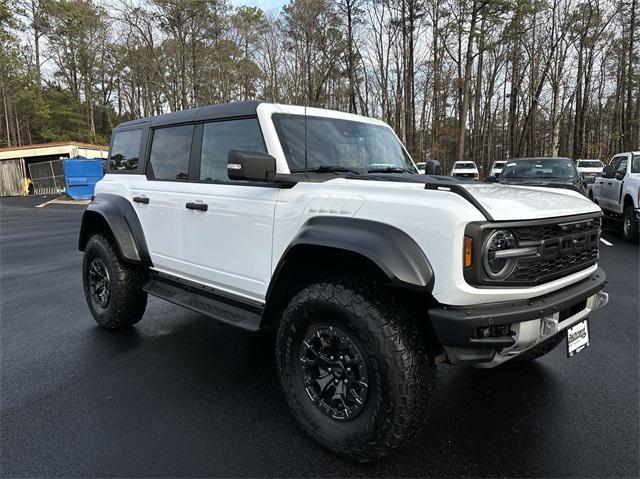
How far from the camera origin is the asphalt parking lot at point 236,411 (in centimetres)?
237

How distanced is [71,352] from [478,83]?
3484 centimetres

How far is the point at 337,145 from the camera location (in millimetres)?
3234

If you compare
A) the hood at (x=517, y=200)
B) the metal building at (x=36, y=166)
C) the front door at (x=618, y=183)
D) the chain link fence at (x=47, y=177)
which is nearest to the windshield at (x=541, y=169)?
the front door at (x=618, y=183)

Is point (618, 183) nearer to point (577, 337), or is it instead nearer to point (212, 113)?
point (577, 337)

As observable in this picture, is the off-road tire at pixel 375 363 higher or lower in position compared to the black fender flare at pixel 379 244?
lower

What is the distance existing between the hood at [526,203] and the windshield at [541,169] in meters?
8.46

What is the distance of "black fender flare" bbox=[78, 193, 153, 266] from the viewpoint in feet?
13.2

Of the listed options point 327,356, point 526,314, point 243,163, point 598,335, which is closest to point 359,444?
point 327,356

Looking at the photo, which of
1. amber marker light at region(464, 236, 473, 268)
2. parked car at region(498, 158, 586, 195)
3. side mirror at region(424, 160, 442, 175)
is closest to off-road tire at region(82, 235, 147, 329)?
side mirror at region(424, 160, 442, 175)

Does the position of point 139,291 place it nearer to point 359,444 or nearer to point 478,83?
point 359,444

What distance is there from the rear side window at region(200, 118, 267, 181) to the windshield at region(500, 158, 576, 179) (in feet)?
29.9

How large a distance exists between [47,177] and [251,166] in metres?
33.8

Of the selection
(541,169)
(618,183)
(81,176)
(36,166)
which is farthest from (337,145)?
(36,166)

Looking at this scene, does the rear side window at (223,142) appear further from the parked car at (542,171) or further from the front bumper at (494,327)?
the parked car at (542,171)
